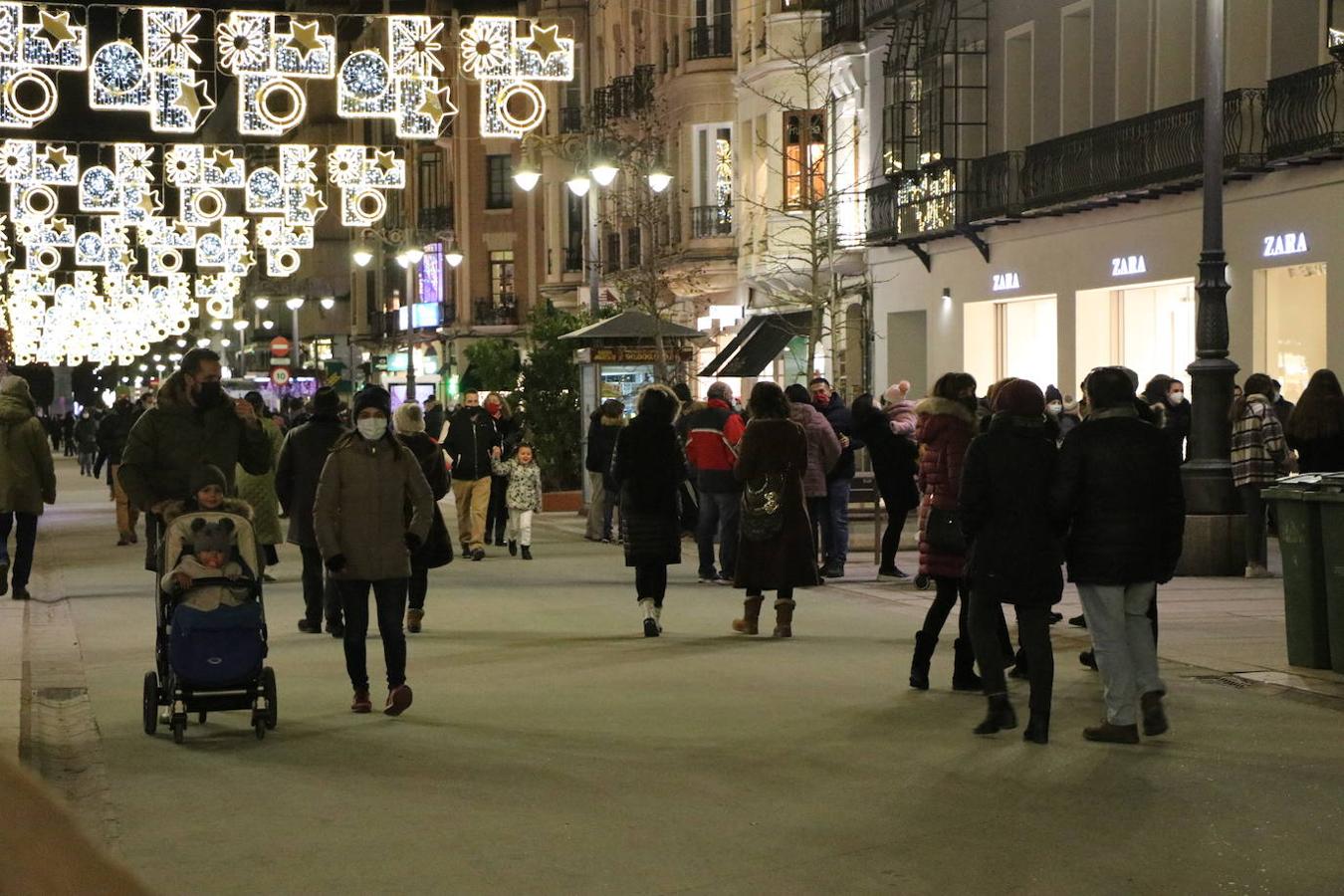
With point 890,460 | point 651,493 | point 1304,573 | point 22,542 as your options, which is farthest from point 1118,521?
point 22,542

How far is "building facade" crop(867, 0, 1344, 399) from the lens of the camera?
2472 centimetres

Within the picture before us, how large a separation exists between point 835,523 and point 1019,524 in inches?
413

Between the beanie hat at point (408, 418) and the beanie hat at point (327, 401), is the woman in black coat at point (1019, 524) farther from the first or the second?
the beanie hat at point (408, 418)

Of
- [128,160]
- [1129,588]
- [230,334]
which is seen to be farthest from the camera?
→ [230,334]

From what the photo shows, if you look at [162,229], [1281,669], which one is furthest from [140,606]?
[162,229]

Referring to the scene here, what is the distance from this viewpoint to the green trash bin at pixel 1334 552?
39.2 ft

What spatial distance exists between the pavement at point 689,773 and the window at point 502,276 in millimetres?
60239

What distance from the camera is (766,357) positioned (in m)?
42.6

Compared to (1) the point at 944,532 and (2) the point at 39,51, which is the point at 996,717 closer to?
(1) the point at 944,532

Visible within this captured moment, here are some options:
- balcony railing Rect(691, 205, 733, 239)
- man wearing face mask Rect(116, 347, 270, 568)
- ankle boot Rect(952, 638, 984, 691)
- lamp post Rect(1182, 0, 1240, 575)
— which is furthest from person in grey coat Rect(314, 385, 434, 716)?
balcony railing Rect(691, 205, 733, 239)

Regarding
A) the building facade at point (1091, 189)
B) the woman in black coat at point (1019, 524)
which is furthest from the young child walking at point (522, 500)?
the woman in black coat at point (1019, 524)

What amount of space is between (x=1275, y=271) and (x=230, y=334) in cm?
11469

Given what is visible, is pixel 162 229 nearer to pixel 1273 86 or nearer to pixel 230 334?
pixel 1273 86

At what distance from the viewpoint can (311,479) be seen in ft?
49.9
